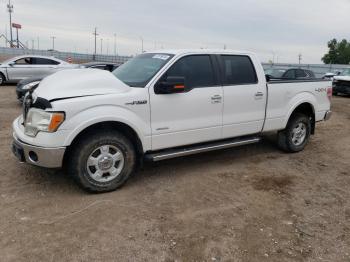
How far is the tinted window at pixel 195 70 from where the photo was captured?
17.3 feet

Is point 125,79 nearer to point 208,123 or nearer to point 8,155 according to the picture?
point 208,123

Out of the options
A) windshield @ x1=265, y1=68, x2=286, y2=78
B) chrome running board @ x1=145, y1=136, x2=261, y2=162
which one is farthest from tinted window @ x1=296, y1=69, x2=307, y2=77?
chrome running board @ x1=145, y1=136, x2=261, y2=162

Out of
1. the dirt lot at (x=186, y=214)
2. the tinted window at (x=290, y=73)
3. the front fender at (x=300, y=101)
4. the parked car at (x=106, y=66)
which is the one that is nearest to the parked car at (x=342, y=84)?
the tinted window at (x=290, y=73)

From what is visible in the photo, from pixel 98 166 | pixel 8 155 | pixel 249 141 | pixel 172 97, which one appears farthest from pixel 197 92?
pixel 8 155

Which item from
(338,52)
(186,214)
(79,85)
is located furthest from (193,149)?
(338,52)

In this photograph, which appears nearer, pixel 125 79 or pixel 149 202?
pixel 149 202

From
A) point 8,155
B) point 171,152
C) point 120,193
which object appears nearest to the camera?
point 120,193

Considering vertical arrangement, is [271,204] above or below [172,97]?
below

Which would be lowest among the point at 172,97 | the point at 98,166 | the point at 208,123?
the point at 98,166

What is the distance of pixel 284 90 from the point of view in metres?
6.50

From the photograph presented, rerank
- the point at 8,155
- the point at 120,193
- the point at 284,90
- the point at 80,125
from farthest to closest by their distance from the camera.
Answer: the point at 284,90
the point at 8,155
the point at 120,193
the point at 80,125

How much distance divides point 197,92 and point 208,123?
0.50 m

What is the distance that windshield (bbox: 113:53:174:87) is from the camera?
16.7 ft

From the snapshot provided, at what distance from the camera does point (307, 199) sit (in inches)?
190
